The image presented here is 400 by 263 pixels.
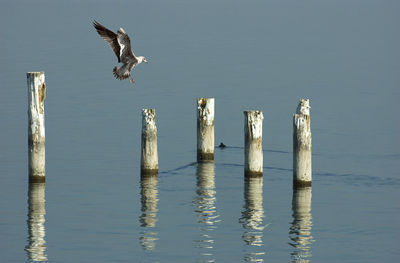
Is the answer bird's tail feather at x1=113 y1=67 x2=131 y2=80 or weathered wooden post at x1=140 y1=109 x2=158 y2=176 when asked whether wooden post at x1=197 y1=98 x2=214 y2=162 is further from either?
bird's tail feather at x1=113 y1=67 x2=131 y2=80

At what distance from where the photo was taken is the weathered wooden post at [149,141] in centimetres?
2642

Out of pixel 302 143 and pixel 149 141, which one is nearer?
pixel 302 143

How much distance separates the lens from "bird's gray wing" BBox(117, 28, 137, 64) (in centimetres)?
2575

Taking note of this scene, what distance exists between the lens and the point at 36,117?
25266mm

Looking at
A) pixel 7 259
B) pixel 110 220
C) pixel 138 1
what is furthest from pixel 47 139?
pixel 138 1

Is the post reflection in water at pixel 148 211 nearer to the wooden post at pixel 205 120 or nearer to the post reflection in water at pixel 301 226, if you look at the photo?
the wooden post at pixel 205 120

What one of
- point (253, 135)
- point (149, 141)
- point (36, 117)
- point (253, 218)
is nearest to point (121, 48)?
point (149, 141)

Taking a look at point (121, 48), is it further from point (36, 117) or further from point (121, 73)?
point (36, 117)

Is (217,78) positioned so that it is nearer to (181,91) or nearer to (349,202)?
(181,91)

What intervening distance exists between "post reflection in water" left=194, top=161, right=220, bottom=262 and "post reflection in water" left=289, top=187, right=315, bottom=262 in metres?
2.04

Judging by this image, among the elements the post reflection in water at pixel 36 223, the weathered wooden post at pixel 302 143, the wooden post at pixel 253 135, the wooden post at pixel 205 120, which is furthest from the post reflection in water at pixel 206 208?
the post reflection in water at pixel 36 223

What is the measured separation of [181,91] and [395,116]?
1410 cm

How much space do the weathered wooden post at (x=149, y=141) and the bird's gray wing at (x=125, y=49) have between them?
5.45 ft

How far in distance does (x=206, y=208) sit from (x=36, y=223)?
4.84 metres
